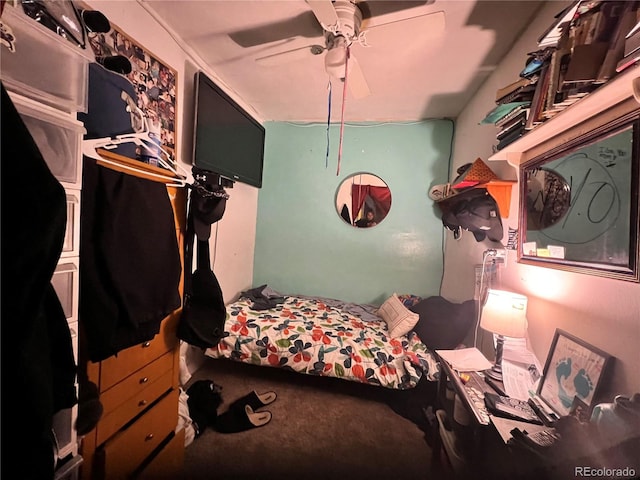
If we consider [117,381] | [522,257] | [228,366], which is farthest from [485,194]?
[228,366]

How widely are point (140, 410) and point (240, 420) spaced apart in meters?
0.79

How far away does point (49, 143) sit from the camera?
693 mm

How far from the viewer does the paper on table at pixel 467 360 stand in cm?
131

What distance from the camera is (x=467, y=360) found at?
1.40 meters

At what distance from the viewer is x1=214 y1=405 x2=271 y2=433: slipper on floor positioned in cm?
167

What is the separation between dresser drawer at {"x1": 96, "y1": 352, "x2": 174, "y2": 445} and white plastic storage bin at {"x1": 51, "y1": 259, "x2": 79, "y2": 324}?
402 millimetres

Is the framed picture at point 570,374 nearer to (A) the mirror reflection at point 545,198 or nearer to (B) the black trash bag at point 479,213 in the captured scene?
(A) the mirror reflection at point 545,198

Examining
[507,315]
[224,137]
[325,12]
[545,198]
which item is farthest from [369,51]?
[507,315]

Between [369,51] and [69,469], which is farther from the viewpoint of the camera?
[369,51]

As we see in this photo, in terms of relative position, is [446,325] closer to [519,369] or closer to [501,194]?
[519,369]

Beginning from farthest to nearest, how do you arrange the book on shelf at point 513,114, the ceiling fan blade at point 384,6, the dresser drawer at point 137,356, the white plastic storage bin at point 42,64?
the ceiling fan blade at point 384,6 → the book on shelf at point 513,114 → the dresser drawer at point 137,356 → the white plastic storage bin at point 42,64

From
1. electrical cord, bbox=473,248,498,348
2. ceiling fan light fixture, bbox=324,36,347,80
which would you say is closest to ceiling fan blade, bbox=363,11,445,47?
ceiling fan light fixture, bbox=324,36,347,80

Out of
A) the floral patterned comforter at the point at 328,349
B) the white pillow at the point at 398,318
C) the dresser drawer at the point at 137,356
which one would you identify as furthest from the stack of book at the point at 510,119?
the dresser drawer at the point at 137,356

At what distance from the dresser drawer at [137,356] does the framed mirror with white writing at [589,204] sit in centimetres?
178
